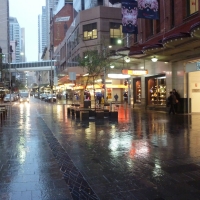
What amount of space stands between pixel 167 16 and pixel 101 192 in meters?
18.8

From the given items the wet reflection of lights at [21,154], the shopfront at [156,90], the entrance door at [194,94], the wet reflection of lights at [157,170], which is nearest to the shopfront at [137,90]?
the shopfront at [156,90]

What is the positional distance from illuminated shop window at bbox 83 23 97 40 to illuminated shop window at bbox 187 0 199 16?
102 ft

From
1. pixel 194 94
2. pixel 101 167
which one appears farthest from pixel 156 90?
pixel 101 167

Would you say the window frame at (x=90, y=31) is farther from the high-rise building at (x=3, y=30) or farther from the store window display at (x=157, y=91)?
the high-rise building at (x=3, y=30)

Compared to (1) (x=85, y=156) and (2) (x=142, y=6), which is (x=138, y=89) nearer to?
(2) (x=142, y=6)

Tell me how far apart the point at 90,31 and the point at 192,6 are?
3275 centimetres

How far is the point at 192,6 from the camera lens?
19094 millimetres

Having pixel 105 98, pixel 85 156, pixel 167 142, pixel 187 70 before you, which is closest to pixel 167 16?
pixel 187 70

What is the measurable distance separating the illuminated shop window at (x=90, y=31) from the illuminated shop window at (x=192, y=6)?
31006 mm

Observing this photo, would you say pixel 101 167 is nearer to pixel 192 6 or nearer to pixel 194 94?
pixel 192 6

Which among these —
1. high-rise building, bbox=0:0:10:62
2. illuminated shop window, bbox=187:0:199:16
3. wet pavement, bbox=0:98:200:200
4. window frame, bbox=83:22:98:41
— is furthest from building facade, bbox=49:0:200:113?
high-rise building, bbox=0:0:10:62

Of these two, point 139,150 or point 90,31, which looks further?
point 90,31

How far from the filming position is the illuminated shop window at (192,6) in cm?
1868

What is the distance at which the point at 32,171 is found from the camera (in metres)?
6.37
